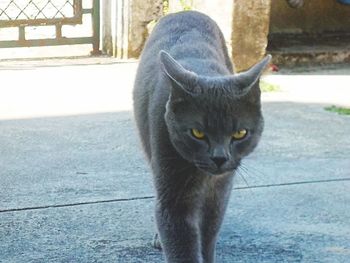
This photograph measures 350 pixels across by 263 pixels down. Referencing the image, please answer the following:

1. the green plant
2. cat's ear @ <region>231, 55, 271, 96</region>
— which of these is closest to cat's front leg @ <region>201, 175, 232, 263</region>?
cat's ear @ <region>231, 55, 271, 96</region>

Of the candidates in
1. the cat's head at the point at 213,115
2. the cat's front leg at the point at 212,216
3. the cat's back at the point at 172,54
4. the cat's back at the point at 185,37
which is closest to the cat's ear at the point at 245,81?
the cat's head at the point at 213,115

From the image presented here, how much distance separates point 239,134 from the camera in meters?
2.83

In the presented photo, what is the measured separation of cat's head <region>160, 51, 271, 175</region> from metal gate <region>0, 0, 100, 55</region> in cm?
525

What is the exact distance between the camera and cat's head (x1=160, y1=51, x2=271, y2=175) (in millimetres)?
2766

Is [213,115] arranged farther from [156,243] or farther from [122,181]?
[122,181]

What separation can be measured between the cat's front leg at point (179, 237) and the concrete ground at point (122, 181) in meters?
0.38

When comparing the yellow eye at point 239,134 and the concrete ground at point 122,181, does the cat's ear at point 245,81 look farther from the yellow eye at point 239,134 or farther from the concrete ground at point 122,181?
the concrete ground at point 122,181

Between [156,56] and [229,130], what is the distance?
3.14 feet

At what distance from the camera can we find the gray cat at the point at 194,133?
278 cm

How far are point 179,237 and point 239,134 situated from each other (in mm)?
493

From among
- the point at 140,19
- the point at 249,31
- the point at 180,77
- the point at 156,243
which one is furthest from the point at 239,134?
the point at 140,19

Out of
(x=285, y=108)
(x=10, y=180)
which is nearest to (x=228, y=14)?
(x=285, y=108)

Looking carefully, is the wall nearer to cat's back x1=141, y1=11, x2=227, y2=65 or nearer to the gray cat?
cat's back x1=141, y1=11, x2=227, y2=65

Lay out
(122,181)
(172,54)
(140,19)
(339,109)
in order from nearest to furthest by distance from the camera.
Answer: (172,54) < (122,181) < (339,109) < (140,19)
